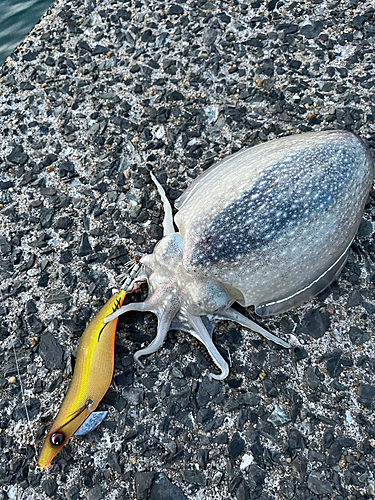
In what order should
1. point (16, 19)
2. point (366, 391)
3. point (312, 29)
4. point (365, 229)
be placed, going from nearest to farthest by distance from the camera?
point (366, 391)
point (365, 229)
point (312, 29)
point (16, 19)

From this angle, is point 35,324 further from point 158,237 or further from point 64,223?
point 158,237

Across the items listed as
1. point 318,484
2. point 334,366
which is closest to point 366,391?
point 334,366

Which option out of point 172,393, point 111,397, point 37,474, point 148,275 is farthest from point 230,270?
point 37,474

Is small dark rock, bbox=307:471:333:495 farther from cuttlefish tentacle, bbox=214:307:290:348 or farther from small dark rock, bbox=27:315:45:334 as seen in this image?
small dark rock, bbox=27:315:45:334

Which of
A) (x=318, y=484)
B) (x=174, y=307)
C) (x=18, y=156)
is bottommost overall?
(x=318, y=484)

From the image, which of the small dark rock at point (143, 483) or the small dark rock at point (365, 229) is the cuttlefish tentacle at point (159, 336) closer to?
the small dark rock at point (143, 483)

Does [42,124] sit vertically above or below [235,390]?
above

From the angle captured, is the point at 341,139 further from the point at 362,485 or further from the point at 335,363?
the point at 362,485
